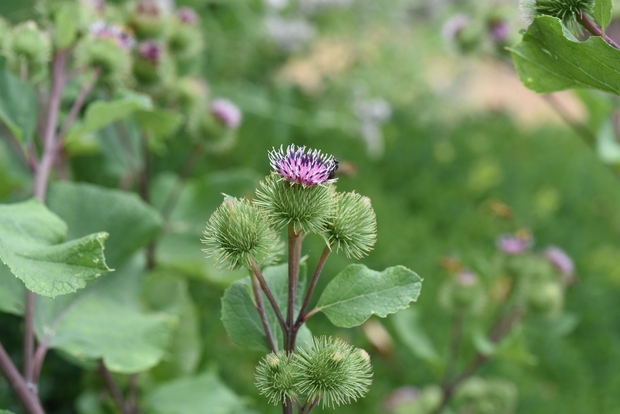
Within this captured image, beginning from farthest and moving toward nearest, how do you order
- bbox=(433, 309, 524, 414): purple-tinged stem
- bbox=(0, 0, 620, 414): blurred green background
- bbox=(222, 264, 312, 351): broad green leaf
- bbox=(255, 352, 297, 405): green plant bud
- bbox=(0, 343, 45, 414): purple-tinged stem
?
bbox=(0, 0, 620, 414): blurred green background < bbox=(433, 309, 524, 414): purple-tinged stem < bbox=(0, 343, 45, 414): purple-tinged stem < bbox=(222, 264, 312, 351): broad green leaf < bbox=(255, 352, 297, 405): green plant bud

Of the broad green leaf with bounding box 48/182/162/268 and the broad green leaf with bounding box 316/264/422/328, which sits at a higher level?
the broad green leaf with bounding box 316/264/422/328

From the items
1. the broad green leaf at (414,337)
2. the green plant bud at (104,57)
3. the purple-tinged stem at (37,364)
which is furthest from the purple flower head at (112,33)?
the broad green leaf at (414,337)

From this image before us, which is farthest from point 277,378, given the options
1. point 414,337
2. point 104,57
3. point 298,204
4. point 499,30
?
point 499,30

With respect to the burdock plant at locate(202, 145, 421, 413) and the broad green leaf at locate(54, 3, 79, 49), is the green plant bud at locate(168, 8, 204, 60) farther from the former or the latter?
the burdock plant at locate(202, 145, 421, 413)

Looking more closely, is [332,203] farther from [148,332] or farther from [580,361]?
[580,361]

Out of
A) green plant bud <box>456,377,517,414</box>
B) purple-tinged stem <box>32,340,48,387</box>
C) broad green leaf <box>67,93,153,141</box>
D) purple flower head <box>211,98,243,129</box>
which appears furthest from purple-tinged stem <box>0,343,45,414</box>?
green plant bud <box>456,377,517,414</box>

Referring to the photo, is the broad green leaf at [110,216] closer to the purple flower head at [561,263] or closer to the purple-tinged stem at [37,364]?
the purple-tinged stem at [37,364]
